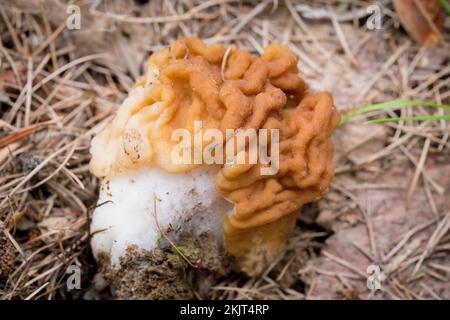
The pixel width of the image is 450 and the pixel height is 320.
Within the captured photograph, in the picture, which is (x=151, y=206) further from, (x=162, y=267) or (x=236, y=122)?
(x=236, y=122)

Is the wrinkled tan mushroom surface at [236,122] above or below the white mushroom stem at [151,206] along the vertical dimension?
above

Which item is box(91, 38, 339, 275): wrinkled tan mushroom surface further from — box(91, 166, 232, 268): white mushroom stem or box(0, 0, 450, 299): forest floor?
box(0, 0, 450, 299): forest floor

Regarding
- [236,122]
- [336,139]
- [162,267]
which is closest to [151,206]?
[162,267]

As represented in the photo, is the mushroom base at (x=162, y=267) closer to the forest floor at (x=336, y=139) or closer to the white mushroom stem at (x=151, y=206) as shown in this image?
the white mushroom stem at (x=151, y=206)

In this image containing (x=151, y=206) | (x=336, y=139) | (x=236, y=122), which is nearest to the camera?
(x=236, y=122)

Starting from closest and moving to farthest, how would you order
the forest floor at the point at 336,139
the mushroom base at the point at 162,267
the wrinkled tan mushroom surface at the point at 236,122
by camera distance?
the wrinkled tan mushroom surface at the point at 236,122, the mushroom base at the point at 162,267, the forest floor at the point at 336,139

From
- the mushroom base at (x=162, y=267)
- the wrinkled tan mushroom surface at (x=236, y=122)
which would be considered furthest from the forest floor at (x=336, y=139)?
the wrinkled tan mushroom surface at (x=236, y=122)

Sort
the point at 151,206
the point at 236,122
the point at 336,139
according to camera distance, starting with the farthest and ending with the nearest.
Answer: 1. the point at 336,139
2. the point at 151,206
3. the point at 236,122
